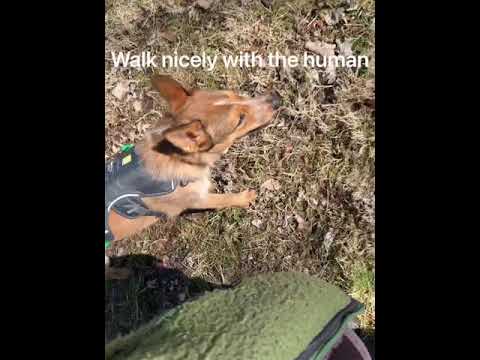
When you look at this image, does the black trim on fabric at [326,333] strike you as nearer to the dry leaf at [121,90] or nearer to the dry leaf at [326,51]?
the dry leaf at [326,51]

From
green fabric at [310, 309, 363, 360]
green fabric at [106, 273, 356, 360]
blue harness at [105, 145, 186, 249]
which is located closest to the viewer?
green fabric at [106, 273, 356, 360]

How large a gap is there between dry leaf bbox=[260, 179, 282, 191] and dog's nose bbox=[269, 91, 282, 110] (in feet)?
1.19

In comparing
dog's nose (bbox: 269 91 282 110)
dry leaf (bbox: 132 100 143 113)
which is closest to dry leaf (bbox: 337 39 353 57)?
dog's nose (bbox: 269 91 282 110)

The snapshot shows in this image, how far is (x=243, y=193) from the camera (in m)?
2.61

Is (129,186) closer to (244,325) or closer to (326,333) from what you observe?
(244,325)

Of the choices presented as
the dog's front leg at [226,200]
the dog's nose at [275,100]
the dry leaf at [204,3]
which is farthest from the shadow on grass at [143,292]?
the dry leaf at [204,3]

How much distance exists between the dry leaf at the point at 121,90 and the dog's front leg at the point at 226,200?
25.1 inches

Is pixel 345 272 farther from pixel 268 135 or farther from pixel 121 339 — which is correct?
pixel 121 339

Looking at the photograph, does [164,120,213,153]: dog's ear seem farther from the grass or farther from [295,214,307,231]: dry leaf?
[295,214,307,231]: dry leaf

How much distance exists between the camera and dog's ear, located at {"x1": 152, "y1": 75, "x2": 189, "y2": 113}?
8.13 feet

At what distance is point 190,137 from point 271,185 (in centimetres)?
47

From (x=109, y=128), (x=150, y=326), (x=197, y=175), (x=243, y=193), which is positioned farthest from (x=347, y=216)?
(x=109, y=128)

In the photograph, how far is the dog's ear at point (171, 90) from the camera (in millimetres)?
2477

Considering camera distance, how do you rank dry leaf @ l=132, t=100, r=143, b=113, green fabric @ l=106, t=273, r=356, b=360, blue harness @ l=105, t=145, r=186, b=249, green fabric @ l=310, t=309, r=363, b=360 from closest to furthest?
1. green fabric @ l=106, t=273, r=356, b=360
2. green fabric @ l=310, t=309, r=363, b=360
3. blue harness @ l=105, t=145, r=186, b=249
4. dry leaf @ l=132, t=100, r=143, b=113
